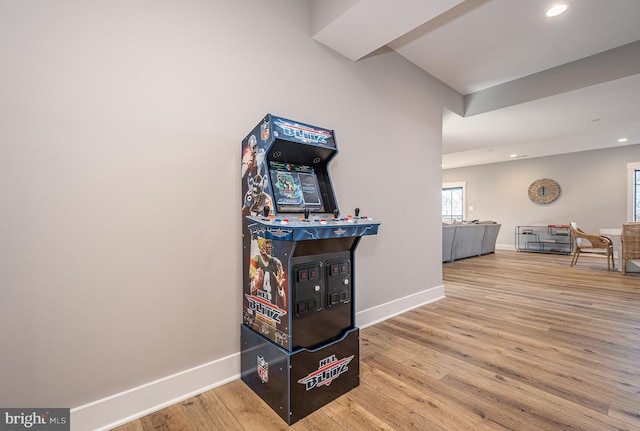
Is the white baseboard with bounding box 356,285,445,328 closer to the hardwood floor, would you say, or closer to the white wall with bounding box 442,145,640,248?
the hardwood floor

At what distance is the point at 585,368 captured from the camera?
6.57ft

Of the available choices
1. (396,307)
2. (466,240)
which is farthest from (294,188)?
(466,240)

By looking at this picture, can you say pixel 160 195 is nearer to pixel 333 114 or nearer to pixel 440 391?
pixel 333 114

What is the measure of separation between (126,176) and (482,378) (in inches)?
97.4

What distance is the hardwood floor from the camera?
4.94 ft

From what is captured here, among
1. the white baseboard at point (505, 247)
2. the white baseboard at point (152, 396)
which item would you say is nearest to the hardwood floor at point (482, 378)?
the white baseboard at point (152, 396)

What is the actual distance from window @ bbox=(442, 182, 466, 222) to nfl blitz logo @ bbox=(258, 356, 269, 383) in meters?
10.1

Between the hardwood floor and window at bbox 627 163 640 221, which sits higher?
window at bbox 627 163 640 221

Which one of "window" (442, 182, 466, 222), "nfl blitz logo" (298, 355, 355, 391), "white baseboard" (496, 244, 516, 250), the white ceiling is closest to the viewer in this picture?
"nfl blitz logo" (298, 355, 355, 391)

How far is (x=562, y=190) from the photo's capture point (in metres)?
8.14

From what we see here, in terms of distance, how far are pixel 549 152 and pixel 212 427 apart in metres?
9.72

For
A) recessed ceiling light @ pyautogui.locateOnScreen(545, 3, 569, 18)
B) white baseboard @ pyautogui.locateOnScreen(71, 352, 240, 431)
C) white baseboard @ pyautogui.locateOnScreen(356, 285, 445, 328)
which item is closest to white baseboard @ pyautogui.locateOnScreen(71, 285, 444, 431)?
white baseboard @ pyautogui.locateOnScreen(71, 352, 240, 431)

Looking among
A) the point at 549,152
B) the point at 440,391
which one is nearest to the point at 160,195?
the point at 440,391

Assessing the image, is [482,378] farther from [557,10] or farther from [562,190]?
[562,190]
